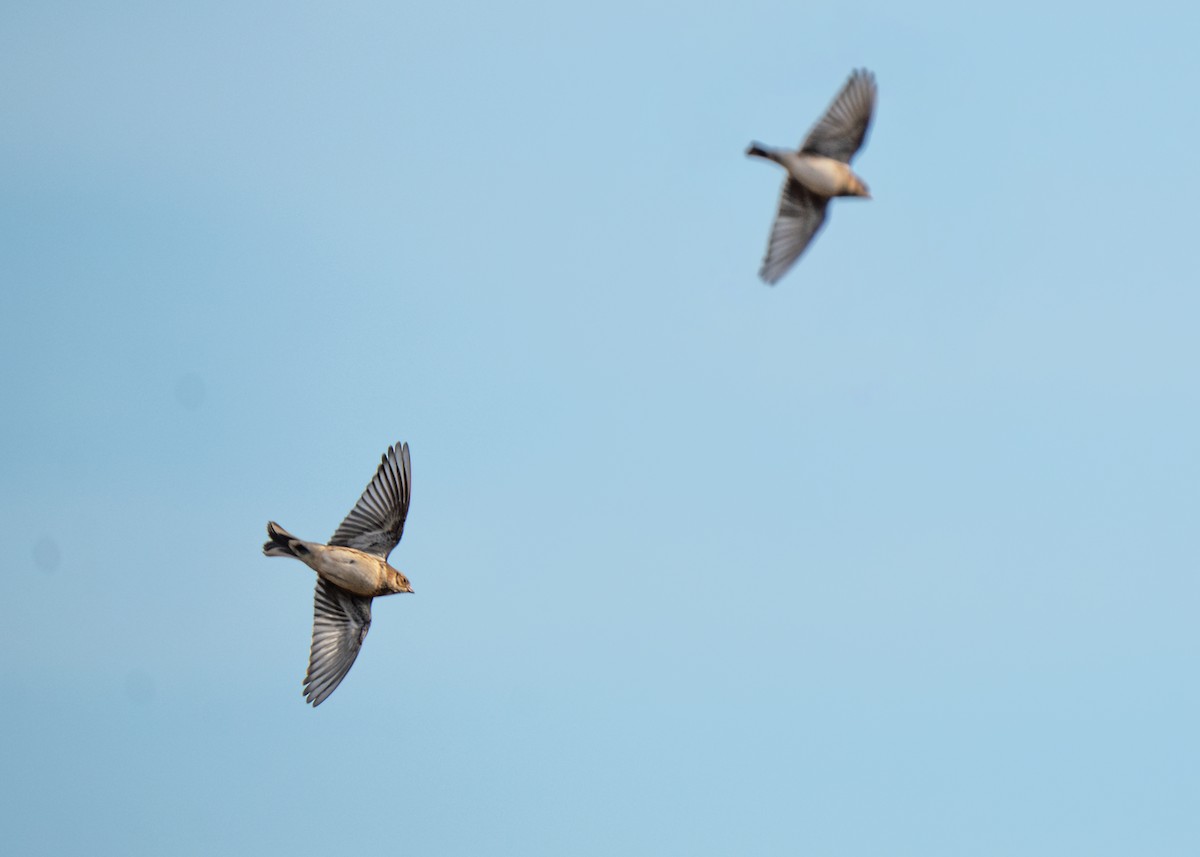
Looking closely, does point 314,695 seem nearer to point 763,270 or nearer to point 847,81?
point 763,270

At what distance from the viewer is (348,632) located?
44.6 meters

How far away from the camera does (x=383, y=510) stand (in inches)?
1759

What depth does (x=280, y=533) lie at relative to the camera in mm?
42969

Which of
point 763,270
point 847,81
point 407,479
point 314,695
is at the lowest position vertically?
point 314,695

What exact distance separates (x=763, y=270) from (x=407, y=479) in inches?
280

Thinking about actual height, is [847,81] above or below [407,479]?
above

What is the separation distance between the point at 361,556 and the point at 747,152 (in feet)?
30.3

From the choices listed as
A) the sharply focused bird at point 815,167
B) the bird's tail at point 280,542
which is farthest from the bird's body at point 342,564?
the sharply focused bird at point 815,167

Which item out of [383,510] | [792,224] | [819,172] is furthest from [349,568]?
[819,172]

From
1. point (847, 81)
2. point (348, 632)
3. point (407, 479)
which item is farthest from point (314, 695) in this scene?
point (847, 81)

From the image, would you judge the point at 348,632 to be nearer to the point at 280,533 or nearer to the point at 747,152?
the point at 280,533

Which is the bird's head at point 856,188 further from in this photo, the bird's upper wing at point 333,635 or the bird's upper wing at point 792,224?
the bird's upper wing at point 333,635

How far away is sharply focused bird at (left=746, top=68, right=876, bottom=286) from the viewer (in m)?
42.8

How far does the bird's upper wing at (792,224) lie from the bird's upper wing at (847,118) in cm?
82
